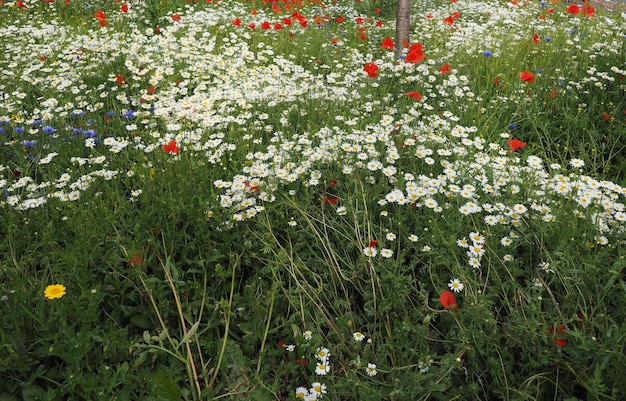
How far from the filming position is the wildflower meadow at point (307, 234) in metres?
1.71

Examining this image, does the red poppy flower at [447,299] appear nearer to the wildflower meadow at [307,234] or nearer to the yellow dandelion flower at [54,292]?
the wildflower meadow at [307,234]

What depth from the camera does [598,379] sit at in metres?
1.48

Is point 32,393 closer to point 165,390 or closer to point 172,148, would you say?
point 165,390

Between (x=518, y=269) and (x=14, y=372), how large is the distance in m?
2.00

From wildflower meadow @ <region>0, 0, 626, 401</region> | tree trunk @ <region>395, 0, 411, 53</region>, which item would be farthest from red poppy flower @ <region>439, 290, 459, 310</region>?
tree trunk @ <region>395, 0, 411, 53</region>

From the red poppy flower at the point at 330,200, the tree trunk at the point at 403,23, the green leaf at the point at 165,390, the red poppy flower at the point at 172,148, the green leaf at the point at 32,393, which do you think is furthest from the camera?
the tree trunk at the point at 403,23

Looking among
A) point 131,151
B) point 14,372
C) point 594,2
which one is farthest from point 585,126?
point 594,2

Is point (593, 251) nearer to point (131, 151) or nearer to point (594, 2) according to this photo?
point (131, 151)

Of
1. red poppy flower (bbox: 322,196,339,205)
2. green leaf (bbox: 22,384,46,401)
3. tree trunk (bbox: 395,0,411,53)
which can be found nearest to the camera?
green leaf (bbox: 22,384,46,401)

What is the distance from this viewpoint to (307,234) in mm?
2373

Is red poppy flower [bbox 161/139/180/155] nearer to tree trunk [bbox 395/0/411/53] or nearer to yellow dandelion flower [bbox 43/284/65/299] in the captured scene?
yellow dandelion flower [bbox 43/284/65/299]

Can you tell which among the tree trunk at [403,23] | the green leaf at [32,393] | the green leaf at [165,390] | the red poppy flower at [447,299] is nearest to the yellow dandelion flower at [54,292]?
the green leaf at [32,393]

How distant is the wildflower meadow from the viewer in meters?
1.71

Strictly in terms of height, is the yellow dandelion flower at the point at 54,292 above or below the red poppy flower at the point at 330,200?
above
